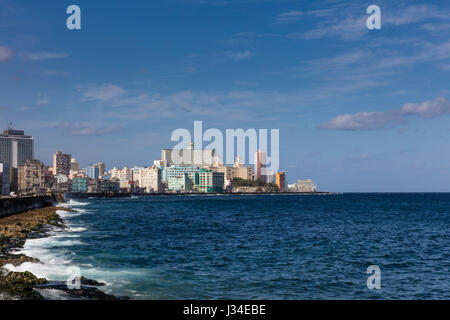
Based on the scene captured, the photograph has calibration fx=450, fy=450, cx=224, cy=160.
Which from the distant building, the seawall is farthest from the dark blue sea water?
the distant building

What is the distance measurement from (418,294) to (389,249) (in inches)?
710

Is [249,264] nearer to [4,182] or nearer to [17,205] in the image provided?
[17,205]

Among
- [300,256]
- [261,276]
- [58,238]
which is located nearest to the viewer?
[261,276]

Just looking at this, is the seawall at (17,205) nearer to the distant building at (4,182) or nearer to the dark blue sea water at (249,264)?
the dark blue sea water at (249,264)

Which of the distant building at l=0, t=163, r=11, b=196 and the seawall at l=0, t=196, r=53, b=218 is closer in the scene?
the seawall at l=0, t=196, r=53, b=218

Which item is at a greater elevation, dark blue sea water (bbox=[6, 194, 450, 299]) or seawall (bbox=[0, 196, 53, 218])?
seawall (bbox=[0, 196, 53, 218])

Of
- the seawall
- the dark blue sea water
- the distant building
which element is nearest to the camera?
the dark blue sea water

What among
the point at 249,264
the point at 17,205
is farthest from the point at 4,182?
the point at 249,264

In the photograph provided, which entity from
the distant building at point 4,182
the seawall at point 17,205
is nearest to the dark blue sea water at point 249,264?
the seawall at point 17,205

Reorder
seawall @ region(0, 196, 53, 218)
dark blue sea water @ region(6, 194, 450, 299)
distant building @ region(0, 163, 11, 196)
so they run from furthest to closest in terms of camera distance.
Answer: distant building @ region(0, 163, 11, 196) < seawall @ region(0, 196, 53, 218) < dark blue sea water @ region(6, 194, 450, 299)

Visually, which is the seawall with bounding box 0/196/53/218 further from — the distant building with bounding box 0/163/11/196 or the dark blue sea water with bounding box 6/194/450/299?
the distant building with bounding box 0/163/11/196

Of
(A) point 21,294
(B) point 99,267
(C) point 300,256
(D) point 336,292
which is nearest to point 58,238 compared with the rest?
(B) point 99,267
